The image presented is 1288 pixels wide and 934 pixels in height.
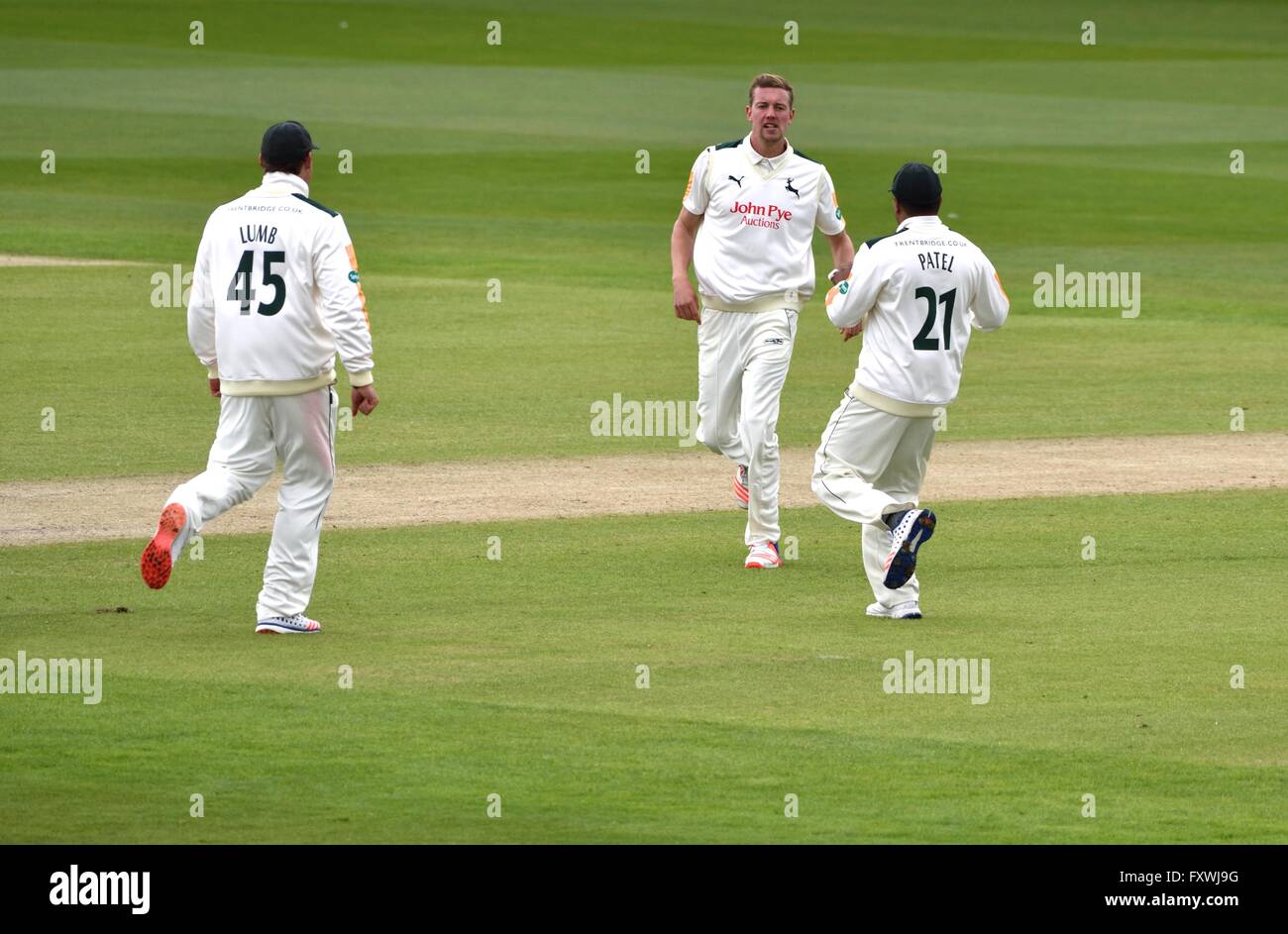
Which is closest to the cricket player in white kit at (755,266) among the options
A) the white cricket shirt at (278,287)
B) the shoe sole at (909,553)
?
the shoe sole at (909,553)

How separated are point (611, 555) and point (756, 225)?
2089 mm

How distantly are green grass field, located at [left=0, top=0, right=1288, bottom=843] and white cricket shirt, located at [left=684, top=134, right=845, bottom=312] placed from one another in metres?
1.54

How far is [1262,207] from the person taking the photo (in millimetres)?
34125

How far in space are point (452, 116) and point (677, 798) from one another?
1442 inches

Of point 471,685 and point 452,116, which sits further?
point 452,116

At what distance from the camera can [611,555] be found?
13.2m

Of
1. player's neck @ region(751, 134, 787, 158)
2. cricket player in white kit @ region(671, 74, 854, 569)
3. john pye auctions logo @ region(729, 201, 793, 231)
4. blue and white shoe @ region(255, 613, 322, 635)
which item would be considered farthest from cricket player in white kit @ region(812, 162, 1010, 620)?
blue and white shoe @ region(255, 613, 322, 635)

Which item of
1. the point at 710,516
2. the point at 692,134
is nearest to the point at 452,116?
the point at 692,134

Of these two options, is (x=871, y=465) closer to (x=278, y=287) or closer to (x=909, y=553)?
(x=909, y=553)

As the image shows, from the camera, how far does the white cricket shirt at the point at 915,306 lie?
11.3 meters

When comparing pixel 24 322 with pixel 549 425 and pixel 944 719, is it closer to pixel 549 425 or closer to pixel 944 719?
pixel 549 425

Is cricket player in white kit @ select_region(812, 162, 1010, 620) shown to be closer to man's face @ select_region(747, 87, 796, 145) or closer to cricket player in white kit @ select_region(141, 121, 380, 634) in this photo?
man's face @ select_region(747, 87, 796, 145)

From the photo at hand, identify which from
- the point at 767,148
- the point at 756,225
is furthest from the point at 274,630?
the point at 767,148

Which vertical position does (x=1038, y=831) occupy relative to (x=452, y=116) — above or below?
below
